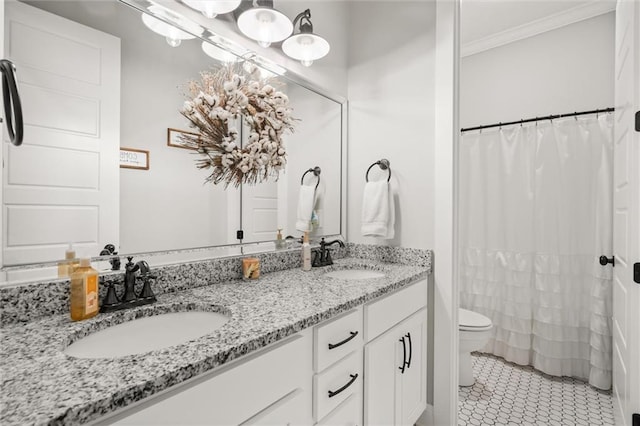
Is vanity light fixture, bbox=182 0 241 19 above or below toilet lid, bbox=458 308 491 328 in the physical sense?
above

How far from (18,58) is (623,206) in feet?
8.11

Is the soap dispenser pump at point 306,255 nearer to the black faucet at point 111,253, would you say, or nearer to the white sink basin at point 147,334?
the white sink basin at point 147,334

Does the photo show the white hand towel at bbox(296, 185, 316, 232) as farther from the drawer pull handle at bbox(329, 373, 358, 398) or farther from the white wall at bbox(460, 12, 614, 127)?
the white wall at bbox(460, 12, 614, 127)

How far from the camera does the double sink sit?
863mm

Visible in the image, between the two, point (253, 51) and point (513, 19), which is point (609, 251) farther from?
point (253, 51)

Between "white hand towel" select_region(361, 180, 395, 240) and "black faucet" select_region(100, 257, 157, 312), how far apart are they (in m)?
1.18

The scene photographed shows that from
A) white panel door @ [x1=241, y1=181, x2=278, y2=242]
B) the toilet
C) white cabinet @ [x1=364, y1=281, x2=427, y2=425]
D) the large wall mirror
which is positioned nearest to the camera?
the large wall mirror

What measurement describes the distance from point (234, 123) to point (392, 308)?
41.3 inches

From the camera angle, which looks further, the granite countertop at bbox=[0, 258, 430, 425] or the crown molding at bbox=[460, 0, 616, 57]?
the crown molding at bbox=[460, 0, 616, 57]

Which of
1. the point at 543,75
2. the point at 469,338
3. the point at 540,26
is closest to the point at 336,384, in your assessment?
the point at 469,338

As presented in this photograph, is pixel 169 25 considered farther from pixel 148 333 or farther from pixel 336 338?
pixel 336 338

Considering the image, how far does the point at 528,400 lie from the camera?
2.05m

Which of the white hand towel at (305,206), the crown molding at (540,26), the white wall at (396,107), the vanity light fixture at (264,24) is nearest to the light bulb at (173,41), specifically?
the vanity light fixture at (264,24)

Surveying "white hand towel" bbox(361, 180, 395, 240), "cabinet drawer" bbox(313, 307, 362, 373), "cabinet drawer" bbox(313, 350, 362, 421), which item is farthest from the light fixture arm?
"cabinet drawer" bbox(313, 350, 362, 421)
